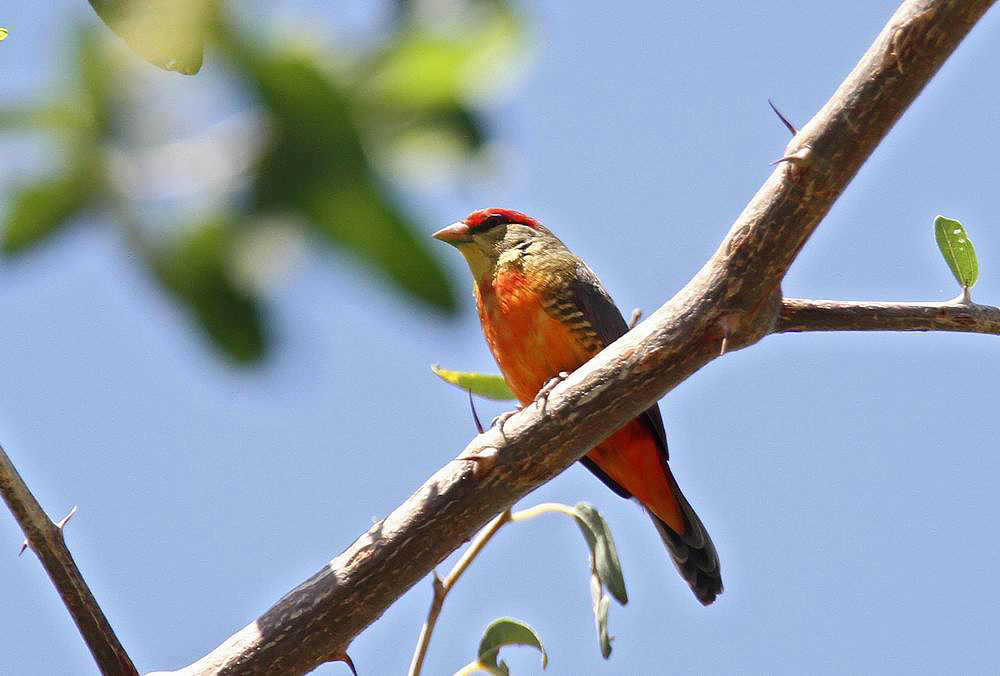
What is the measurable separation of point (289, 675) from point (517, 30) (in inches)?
128

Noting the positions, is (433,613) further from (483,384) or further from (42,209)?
(42,209)

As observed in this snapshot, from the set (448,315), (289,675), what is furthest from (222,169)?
(289,675)

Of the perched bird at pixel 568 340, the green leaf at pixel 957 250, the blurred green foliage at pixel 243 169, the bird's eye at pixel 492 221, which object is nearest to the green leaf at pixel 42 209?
the blurred green foliage at pixel 243 169

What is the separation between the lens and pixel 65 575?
356 cm

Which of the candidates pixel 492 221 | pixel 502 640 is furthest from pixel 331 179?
pixel 492 221

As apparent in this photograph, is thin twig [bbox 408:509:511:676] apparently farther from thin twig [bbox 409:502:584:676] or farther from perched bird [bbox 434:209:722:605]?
perched bird [bbox 434:209:722:605]

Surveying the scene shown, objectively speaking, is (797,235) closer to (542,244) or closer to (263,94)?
(542,244)

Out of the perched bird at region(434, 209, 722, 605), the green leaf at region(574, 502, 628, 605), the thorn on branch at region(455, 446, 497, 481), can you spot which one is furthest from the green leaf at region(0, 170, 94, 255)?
the perched bird at region(434, 209, 722, 605)

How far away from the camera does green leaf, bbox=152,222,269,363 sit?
2.45ft

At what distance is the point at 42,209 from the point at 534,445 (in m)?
3.11

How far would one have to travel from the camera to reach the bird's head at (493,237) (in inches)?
234

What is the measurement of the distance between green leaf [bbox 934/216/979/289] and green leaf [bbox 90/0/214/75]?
3.75 metres

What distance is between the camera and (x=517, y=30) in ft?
2.89

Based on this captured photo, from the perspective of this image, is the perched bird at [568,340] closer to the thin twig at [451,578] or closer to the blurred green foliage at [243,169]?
the thin twig at [451,578]
